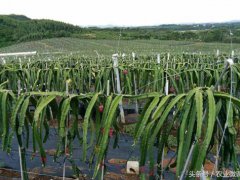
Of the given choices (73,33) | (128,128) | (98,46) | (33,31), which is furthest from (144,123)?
(33,31)

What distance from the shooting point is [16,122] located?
3.32 meters

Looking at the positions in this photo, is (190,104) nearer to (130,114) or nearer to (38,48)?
(130,114)

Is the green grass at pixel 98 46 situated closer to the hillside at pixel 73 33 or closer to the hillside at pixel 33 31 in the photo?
the hillside at pixel 73 33

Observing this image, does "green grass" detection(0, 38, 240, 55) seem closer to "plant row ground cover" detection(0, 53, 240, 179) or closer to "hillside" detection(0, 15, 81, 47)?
"hillside" detection(0, 15, 81, 47)

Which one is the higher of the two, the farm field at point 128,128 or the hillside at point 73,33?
the hillside at point 73,33

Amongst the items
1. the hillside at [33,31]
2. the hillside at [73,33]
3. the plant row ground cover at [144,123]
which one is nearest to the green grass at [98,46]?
the hillside at [73,33]

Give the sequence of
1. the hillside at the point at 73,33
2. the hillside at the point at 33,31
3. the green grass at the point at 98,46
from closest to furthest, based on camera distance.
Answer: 1. the green grass at the point at 98,46
2. the hillside at the point at 73,33
3. the hillside at the point at 33,31

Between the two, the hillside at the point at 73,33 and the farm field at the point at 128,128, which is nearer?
the farm field at the point at 128,128

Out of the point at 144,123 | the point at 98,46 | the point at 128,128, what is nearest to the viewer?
the point at 144,123

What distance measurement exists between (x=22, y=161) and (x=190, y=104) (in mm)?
1798

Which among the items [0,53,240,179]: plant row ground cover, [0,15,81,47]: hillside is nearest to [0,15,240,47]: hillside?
[0,15,81,47]: hillside

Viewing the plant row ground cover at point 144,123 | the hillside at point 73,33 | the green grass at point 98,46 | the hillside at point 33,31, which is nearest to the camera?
the plant row ground cover at point 144,123

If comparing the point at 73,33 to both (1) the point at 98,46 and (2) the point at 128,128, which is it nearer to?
(1) the point at 98,46

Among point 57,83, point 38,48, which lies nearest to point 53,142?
point 57,83
